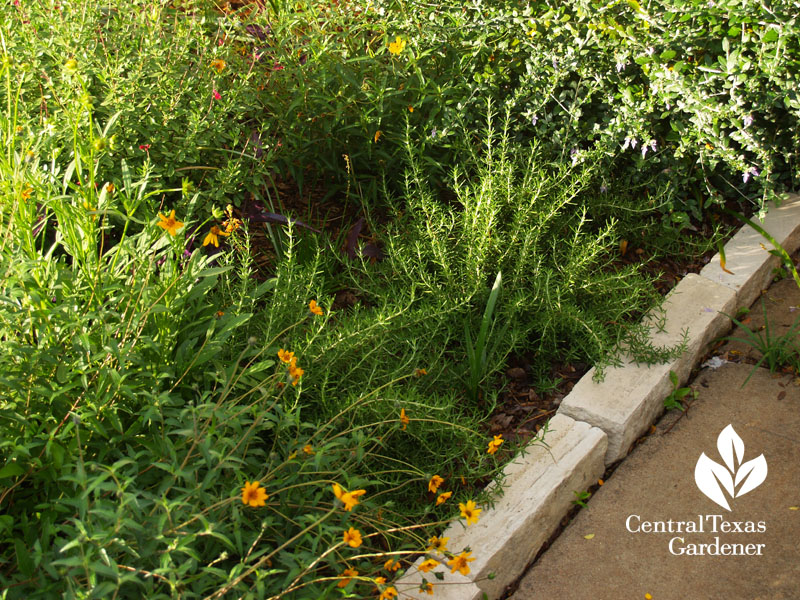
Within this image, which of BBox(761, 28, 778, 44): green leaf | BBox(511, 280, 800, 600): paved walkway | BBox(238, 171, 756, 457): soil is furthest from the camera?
BBox(761, 28, 778, 44): green leaf

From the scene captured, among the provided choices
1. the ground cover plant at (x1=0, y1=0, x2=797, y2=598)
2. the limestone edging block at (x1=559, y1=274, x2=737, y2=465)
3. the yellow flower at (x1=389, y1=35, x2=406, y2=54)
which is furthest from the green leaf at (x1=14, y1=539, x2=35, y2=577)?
the yellow flower at (x1=389, y1=35, x2=406, y2=54)

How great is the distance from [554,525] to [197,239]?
6.34ft

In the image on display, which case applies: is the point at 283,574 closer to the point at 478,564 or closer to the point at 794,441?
the point at 478,564

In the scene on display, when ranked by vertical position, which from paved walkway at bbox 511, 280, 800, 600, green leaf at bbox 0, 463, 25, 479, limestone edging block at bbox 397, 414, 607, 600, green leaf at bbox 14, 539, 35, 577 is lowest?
paved walkway at bbox 511, 280, 800, 600

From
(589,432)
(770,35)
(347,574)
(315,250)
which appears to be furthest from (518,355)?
(770,35)

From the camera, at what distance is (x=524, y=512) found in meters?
2.55

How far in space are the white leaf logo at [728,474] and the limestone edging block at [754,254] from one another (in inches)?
35.0

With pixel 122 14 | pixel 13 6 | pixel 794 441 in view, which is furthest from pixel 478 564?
pixel 13 6

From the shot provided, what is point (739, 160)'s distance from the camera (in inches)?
137

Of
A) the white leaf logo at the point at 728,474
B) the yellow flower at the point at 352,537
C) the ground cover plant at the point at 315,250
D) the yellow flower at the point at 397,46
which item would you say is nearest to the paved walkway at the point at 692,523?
the white leaf logo at the point at 728,474

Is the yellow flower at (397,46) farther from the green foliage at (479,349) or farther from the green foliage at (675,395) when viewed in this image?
the green foliage at (675,395)

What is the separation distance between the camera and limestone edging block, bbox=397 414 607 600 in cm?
237

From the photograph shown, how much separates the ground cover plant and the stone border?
9 centimetres

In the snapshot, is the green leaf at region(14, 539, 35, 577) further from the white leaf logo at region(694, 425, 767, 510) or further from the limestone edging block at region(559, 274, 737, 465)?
the white leaf logo at region(694, 425, 767, 510)
